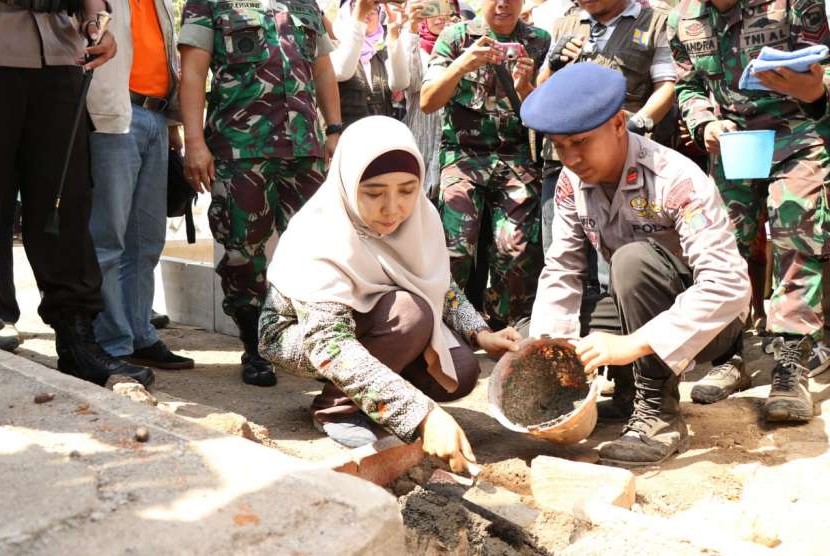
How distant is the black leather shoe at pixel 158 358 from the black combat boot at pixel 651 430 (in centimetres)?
204

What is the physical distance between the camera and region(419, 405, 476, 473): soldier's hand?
7.99ft

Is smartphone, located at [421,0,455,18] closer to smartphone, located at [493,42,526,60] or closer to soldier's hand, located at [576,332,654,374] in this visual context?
smartphone, located at [493,42,526,60]

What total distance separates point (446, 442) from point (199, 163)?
1.97m

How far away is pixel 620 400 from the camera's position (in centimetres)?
363

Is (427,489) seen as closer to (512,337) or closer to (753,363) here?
(512,337)

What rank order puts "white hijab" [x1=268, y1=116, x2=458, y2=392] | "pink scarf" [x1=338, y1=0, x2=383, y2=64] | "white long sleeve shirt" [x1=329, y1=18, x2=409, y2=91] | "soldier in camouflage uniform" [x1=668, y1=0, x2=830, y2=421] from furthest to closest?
1. "pink scarf" [x1=338, y1=0, x2=383, y2=64]
2. "white long sleeve shirt" [x1=329, y1=18, x2=409, y2=91]
3. "soldier in camouflage uniform" [x1=668, y1=0, x2=830, y2=421]
4. "white hijab" [x1=268, y1=116, x2=458, y2=392]

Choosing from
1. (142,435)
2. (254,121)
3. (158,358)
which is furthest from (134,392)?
(254,121)

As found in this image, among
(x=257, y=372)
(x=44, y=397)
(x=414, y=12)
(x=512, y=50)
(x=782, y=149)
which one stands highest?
(x=414, y=12)

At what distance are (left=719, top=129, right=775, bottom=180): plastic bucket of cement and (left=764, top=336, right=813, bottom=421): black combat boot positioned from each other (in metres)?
0.69

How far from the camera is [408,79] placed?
543 centimetres

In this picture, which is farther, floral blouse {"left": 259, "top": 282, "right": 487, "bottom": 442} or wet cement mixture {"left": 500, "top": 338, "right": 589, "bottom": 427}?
wet cement mixture {"left": 500, "top": 338, "right": 589, "bottom": 427}

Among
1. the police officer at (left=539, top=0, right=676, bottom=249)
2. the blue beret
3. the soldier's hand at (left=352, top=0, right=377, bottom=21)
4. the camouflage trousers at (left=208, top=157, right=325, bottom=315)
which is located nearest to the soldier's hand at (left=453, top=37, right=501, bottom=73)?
the police officer at (left=539, top=0, right=676, bottom=249)

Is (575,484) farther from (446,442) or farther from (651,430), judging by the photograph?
(651,430)

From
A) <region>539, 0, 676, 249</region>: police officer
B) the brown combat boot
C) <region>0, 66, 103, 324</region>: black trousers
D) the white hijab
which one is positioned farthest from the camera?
<region>539, 0, 676, 249</region>: police officer
